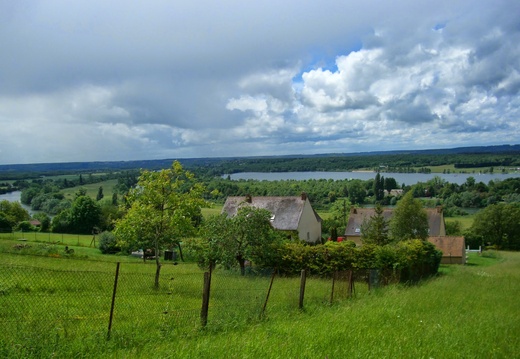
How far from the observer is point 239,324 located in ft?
31.3

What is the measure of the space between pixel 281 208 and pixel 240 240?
2269cm

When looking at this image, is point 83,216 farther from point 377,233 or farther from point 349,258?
point 349,258

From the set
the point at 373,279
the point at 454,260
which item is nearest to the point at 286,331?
the point at 373,279

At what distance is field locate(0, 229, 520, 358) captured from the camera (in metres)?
7.26

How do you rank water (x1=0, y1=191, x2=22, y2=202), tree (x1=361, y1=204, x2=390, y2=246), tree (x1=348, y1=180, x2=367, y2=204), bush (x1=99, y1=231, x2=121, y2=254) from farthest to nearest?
1. water (x1=0, y1=191, x2=22, y2=202)
2. tree (x1=348, y1=180, x2=367, y2=204)
3. tree (x1=361, y1=204, x2=390, y2=246)
4. bush (x1=99, y1=231, x2=121, y2=254)

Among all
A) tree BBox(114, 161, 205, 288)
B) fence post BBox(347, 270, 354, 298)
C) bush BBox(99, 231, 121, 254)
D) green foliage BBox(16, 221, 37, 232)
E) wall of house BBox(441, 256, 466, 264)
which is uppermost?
tree BBox(114, 161, 205, 288)

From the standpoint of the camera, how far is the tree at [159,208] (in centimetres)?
1598

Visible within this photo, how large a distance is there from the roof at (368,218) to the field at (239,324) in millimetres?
48628

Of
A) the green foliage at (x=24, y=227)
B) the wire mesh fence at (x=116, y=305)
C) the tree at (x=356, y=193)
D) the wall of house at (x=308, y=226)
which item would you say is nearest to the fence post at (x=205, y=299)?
the wire mesh fence at (x=116, y=305)

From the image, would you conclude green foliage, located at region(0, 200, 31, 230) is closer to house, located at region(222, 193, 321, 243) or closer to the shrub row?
house, located at region(222, 193, 321, 243)

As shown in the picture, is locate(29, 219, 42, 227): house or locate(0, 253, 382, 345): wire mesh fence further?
locate(29, 219, 42, 227): house

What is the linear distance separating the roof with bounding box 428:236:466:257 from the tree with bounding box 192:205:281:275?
33.1 metres

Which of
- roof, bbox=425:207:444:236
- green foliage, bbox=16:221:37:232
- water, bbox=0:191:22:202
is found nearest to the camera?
roof, bbox=425:207:444:236

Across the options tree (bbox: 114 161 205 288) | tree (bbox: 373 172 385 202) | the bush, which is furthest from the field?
tree (bbox: 373 172 385 202)
